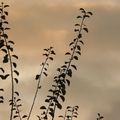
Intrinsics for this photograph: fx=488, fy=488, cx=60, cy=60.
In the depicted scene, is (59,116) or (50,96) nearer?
(50,96)

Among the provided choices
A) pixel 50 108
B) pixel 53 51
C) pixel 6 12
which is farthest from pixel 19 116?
pixel 6 12

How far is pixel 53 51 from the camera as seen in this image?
17375mm

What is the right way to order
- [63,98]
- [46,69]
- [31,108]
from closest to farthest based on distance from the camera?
1. [31,108]
2. [63,98]
3. [46,69]

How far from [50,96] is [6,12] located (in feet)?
10.6

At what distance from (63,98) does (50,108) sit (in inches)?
24.0

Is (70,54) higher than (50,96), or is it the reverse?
(70,54)

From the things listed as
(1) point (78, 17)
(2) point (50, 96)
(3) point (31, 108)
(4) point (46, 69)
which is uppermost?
(1) point (78, 17)

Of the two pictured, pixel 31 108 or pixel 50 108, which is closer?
pixel 31 108

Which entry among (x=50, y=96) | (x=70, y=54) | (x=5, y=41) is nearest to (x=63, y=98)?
(x=50, y=96)

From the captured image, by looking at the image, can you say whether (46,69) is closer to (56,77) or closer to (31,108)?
(56,77)

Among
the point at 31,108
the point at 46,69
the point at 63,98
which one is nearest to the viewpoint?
the point at 31,108

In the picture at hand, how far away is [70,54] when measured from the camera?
16.9 meters

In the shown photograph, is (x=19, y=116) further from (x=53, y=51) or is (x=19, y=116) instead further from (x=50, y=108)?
(x=53, y=51)

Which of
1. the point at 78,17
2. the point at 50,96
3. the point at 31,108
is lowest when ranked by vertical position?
the point at 31,108
